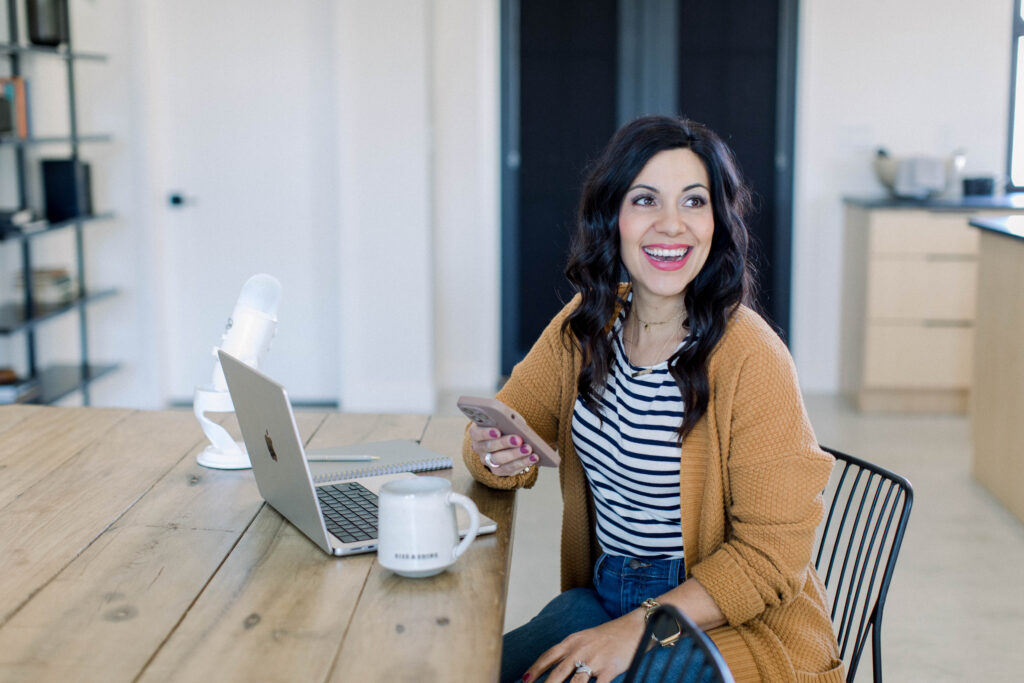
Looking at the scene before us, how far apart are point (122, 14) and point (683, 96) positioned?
2548mm

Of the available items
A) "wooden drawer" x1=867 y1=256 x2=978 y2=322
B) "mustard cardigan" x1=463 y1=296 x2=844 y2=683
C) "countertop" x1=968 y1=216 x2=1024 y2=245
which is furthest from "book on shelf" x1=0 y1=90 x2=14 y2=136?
"wooden drawer" x1=867 y1=256 x2=978 y2=322

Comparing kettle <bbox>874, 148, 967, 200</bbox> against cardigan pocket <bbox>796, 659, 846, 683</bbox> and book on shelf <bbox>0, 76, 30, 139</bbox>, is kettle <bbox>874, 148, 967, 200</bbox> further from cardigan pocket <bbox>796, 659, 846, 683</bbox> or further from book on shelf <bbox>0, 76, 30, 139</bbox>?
cardigan pocket <bbox>796, 659, 846, 683</bbox>

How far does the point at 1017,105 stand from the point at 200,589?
4.99 metres

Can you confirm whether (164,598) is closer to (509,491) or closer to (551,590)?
(509,491)

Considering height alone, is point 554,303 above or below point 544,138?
below

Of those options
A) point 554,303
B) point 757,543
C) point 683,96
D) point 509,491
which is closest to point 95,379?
point 554,303

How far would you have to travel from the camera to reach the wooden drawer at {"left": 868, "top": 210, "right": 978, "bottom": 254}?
4.81m

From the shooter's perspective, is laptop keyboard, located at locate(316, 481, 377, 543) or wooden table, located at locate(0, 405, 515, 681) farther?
laptop keyboard, located at locate(316, 481, 377, 543)

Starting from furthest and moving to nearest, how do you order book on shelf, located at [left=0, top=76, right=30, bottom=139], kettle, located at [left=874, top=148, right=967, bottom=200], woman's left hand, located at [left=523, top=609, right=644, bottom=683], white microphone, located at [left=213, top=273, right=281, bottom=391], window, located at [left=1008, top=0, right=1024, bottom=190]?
window, located at [left=1008, top=0, right=1024, bottom=190], kettle, located at [left=874, top=148, right=967, bottom=200], book on shelf, located at [left=0, top=76, right=30, bottom=139], white microphone, located at [left=213, top=273, right=281, bottom=391], woman's left hand, located at [left=523, top=609, right=644, bottom=683]

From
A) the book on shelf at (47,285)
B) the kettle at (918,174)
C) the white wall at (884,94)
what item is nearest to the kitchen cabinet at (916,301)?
the kettle at (918,174)

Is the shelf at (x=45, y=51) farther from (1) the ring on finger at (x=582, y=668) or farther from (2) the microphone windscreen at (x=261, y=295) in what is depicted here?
(1) the ring on finger at (x=582, y=668)

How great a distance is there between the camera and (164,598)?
1.26 m

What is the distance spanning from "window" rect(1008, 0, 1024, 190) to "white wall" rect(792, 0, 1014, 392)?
47mm

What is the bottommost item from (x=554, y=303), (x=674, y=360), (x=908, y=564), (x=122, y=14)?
(x=908, y=564)
